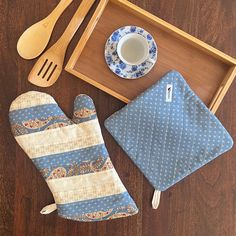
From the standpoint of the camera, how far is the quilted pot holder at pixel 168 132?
0.75 meters

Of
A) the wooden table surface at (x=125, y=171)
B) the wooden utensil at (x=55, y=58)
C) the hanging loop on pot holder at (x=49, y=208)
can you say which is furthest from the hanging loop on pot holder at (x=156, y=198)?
the wooden utensil at (x=55, y=58)

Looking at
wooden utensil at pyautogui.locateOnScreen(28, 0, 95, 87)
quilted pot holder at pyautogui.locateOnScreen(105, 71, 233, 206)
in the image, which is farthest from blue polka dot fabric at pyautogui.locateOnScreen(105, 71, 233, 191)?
wooden utensil at pyautogui.locateOnScreen(28, 0, 95, 87)

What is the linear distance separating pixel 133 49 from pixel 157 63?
59 mm

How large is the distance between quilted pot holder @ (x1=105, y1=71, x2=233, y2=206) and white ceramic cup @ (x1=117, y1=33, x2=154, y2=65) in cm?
7

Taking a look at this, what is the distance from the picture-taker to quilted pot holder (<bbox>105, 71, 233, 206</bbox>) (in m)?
Result: 0.75

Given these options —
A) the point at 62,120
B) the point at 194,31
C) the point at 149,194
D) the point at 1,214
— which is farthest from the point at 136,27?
the point at 1,214

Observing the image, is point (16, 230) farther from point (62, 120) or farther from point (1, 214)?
point (62, 120)

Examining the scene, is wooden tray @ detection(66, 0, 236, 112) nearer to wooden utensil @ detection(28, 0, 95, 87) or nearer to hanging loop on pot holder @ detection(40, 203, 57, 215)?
wooden utensil @ detection(28, 0, 95, 87)

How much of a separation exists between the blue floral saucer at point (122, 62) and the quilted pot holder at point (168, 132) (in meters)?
0.04

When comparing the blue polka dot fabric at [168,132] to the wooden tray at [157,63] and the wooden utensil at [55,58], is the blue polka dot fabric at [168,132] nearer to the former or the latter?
the wooden tray at [157,63]

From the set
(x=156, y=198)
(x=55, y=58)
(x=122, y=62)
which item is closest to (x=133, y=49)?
(x=122, y=62)

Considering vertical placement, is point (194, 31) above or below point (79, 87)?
above

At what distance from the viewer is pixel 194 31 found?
780mm

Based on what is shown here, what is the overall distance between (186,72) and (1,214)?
1.65 ft
